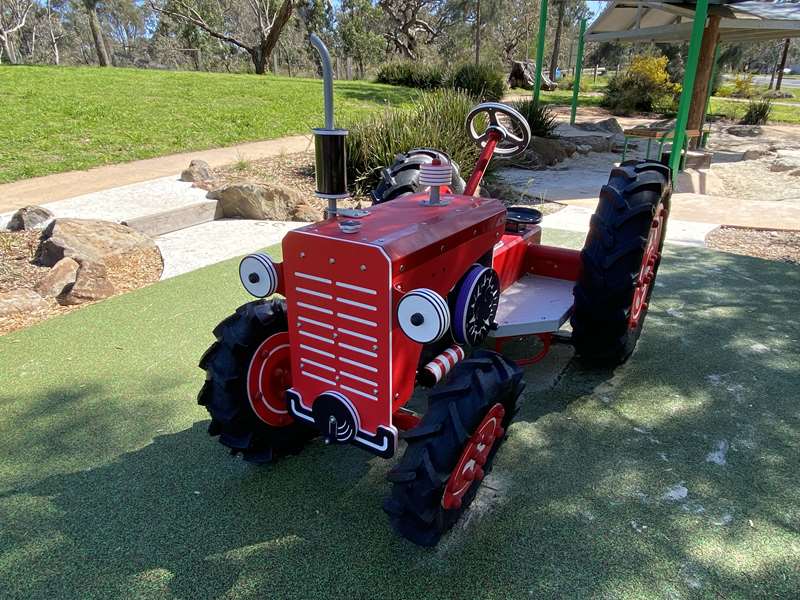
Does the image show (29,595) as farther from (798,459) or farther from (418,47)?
(418,47)

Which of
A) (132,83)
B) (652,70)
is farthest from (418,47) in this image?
(132,83)

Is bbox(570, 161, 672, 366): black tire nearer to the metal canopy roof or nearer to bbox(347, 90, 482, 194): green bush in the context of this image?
bbox(347, 90, 482, 194): green bush

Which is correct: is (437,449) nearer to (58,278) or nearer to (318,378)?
(318,378)

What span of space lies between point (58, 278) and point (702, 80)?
32.9 feet

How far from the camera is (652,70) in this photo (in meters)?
19.2

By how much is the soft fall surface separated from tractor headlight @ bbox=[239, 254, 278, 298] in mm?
824

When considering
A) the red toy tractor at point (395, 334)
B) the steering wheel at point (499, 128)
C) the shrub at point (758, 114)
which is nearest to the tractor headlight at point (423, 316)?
the red toy tractor at point (395, 334)

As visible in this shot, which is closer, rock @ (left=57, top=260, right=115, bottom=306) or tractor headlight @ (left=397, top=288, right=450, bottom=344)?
tractor headlight @ (left=397, top=288, right=450, bottom=344)

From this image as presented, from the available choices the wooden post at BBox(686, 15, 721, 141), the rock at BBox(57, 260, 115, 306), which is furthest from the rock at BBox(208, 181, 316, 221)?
the wooden post at BBox(686, 15, 721, 141)

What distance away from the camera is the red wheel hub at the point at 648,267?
3.07 metres

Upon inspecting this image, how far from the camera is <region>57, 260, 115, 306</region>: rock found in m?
4.19

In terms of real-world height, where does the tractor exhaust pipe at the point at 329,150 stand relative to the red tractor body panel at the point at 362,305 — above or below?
above

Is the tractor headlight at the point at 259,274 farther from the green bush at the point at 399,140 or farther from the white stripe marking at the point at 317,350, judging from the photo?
the green bush at the point at 399,140

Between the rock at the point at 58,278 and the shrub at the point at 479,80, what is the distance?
12378mm
